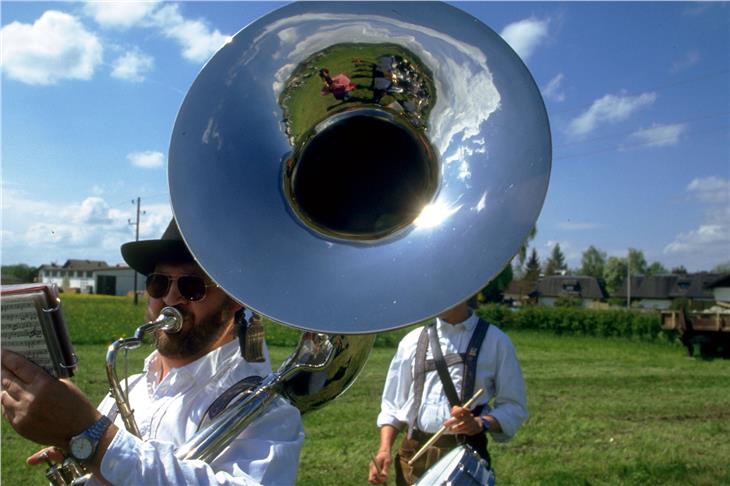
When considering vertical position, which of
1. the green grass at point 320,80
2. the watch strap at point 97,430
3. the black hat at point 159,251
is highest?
the green grass at point 320,80

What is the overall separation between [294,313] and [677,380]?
11867 millimetres

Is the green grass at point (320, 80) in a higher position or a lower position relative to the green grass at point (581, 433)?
higher

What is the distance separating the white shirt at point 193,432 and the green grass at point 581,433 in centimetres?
338

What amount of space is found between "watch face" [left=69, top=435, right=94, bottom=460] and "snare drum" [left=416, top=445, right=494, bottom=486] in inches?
43.1

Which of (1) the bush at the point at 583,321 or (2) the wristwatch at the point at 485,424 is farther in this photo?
(1) the bush at the point at 583,321

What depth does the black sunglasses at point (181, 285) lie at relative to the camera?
191cm

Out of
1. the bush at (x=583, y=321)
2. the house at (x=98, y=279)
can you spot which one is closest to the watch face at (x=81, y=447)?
the bush at (x=583, y=321)

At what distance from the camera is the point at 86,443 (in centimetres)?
138

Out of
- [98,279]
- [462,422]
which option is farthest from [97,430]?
[98,279]

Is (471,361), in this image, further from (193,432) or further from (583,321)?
(583,321)

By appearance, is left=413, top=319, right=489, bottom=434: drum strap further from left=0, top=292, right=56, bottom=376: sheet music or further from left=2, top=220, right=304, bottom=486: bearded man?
left=0, top=292, right=56, bottom=376: sheet music

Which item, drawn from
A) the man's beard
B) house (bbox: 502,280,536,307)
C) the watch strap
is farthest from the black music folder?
house (bbox: 502,280,536,307)

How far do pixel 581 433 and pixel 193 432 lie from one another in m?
6.04

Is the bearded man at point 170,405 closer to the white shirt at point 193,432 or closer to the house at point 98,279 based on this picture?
the white shirt at point 193,432
